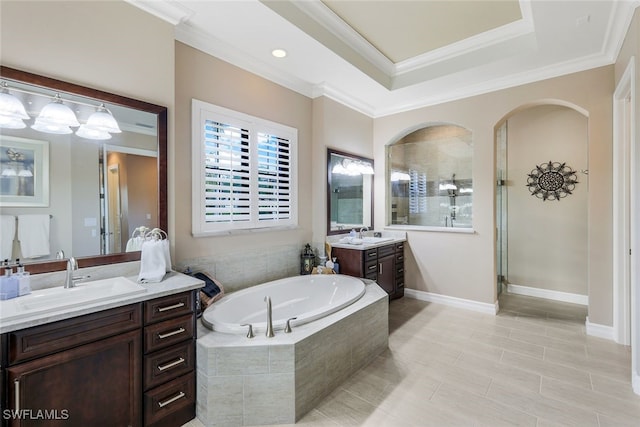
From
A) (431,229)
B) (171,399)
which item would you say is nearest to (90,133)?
(171,399)

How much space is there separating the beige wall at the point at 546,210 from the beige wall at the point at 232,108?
333cm

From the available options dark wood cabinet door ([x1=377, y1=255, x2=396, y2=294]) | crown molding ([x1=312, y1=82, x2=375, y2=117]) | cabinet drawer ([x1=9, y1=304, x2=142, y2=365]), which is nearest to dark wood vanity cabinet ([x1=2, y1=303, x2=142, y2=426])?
cabinet drawer ([x1=9, y1=304, x2=142, y2=365])

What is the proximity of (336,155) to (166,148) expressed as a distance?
223cm

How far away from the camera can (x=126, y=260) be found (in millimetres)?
2131

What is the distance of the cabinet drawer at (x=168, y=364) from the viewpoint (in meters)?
1.75

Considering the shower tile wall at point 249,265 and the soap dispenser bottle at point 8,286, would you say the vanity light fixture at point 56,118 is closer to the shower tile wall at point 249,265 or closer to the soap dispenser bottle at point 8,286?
the soap dispenser bottle at point 8,286

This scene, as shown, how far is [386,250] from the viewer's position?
4.06 meters

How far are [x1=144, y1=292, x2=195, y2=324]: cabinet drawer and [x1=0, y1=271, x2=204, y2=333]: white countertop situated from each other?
0.13 feet

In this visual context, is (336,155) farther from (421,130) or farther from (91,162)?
(91,162)

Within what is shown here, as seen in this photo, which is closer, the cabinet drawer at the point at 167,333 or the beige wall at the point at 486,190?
the cabinet drawer at the point at 167,333

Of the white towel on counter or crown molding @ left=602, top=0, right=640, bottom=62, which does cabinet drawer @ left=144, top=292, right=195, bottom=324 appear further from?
crown molding @ left=602, top=0, right=640, bottom=62

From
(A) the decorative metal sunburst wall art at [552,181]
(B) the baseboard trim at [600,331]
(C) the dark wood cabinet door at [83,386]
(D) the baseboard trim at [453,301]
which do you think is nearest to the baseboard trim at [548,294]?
(B) the baseboard trim at [600,331]

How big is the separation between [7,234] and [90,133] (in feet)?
2.56

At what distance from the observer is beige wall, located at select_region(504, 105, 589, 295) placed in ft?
13.6
